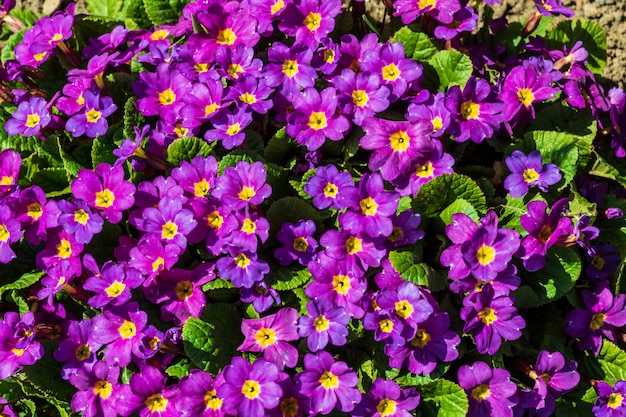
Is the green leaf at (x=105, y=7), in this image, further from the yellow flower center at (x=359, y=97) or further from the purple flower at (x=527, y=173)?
the purple flower at (x=527, y=173)

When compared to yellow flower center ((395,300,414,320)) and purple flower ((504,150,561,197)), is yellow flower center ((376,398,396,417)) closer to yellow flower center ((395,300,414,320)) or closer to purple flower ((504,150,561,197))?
yellow flower center ((395,300,414,320))

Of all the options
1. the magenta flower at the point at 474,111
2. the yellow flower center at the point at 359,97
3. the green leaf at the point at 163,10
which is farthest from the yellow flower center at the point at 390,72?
the green leaf at the point at 163,10

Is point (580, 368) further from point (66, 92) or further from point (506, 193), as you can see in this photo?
point (66, 92)

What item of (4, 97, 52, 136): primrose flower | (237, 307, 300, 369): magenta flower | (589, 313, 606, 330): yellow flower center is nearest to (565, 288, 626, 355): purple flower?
(589, 313, 606, 330): yellow flower center

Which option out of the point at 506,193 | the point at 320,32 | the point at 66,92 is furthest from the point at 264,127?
the point at 506,193

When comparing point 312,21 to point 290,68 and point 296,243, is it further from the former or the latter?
point 296,243

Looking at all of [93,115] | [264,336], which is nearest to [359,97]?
[264,336]
